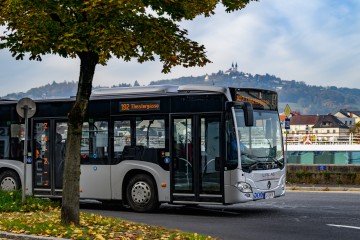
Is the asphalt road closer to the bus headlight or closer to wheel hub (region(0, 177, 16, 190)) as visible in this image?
the bus headlight

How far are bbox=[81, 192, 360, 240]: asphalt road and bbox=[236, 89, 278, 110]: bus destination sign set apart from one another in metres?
2.60

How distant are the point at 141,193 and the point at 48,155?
3170 millimetres

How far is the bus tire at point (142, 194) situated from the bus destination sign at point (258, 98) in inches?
119

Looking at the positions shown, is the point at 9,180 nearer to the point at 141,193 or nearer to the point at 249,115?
the point at 141,193

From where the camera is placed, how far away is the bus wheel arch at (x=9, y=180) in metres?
19.5

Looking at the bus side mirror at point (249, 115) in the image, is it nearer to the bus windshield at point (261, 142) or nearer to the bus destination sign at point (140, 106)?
the bus windshield at point (261, 142)

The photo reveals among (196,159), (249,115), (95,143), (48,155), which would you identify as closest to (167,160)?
(196,159)

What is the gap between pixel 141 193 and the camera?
682 inches

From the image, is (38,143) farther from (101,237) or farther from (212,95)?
(101,237)

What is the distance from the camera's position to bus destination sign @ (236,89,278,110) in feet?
54.1

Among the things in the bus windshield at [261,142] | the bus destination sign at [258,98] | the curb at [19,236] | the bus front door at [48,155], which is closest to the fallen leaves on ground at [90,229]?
the curb at [19,236]

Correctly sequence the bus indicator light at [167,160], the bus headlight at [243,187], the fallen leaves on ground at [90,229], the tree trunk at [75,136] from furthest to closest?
the bus indicator light at [167,160], the bus headlight at [243,187], the tree trunk at [75,136], the fallen leaves on ground at [90,229]

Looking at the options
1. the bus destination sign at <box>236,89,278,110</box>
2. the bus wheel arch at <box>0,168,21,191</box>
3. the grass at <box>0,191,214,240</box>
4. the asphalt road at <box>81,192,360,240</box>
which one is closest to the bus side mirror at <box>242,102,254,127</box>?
the bus destination sign at <box>236,89,278,110</box>

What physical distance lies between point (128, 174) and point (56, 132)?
8.63 feet
